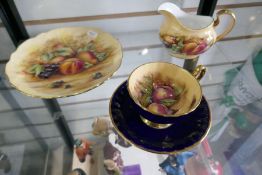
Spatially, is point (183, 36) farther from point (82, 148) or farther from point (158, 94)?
point (82, 148)

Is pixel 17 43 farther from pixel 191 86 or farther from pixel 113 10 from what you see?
pixel 191 86

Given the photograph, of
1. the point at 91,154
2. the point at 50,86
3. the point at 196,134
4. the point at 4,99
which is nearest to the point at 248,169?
the point at 196,134

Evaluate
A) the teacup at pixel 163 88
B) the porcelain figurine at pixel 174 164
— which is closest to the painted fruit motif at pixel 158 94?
the teacup at pixel 163 88

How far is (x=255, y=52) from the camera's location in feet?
2.49

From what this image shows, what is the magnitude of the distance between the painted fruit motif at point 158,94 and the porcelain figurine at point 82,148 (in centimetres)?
17

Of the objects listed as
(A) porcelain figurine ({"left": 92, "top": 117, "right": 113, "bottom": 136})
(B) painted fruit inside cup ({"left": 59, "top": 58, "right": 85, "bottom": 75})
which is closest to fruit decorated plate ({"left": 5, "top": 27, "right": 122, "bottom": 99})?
(B) painted fruit inside cup ({"left": 59, "top": 58, "right": 85, "bottom": 75})

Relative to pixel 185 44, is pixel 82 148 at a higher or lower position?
lower

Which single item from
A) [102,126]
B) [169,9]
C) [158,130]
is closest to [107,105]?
[102,126]

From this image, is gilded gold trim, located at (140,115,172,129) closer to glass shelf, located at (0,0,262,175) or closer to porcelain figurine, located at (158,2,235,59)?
glass shelf, located at (0,0,262,175)

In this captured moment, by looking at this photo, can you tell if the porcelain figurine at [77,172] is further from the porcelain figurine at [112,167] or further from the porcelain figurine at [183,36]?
the porcelain figurine at [183,36]

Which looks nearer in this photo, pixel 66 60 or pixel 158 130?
pixel 158 130

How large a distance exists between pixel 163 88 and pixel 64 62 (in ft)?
0.80

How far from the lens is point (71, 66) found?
56 centimetres

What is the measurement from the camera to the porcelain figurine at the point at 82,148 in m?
0.52
